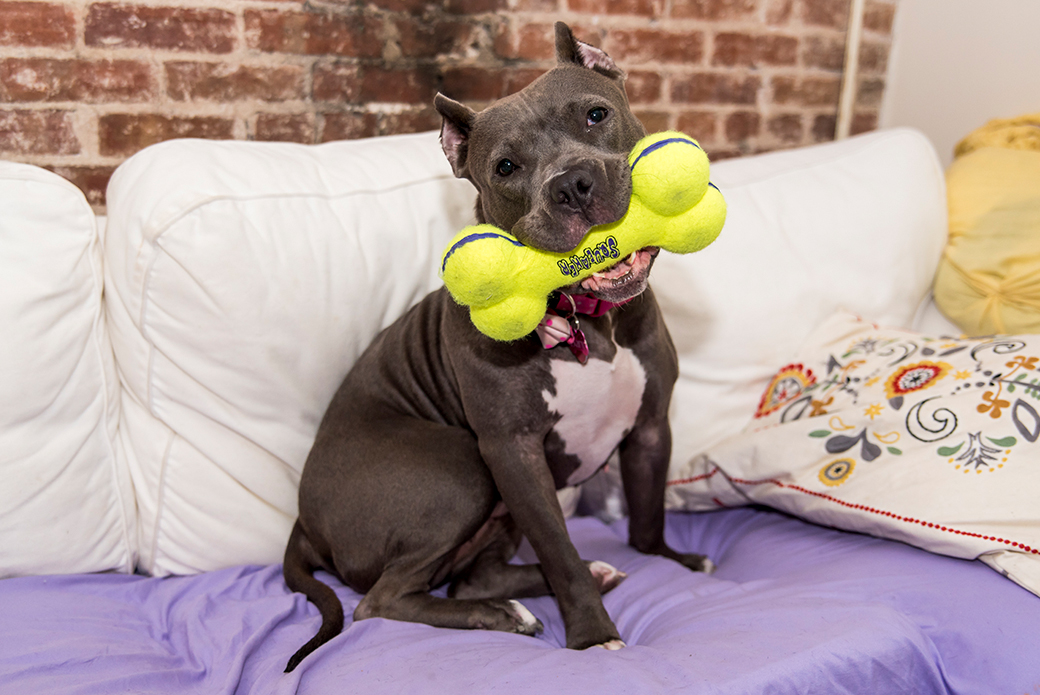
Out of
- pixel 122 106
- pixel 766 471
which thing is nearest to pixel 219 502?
pixel 122 106

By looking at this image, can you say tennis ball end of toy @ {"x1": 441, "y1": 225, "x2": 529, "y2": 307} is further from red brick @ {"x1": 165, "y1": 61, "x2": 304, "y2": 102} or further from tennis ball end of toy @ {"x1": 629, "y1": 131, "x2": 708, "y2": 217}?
red brick @ {"x1": 165, "y1": 61, "x2": 304, "y2": 102}

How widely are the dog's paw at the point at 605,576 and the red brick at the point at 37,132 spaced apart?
183 centimetres

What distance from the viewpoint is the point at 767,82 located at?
319 cm

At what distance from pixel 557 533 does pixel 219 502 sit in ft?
2.77

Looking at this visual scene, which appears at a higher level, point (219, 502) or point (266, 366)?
point (266, 366)

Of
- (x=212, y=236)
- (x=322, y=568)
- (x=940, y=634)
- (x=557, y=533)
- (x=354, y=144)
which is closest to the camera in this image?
(x=940, y=634)

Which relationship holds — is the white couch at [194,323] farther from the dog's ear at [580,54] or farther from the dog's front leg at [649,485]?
the dog's ear at [580,54]

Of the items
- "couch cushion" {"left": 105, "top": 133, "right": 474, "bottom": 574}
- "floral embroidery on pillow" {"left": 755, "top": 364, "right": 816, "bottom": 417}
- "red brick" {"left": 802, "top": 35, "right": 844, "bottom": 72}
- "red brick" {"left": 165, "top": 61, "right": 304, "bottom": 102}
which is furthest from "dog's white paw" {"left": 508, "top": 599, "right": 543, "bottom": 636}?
"red brick" {"left": 802, "top": 35, "right": 844, "bottom": 72}

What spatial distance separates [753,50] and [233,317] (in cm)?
231

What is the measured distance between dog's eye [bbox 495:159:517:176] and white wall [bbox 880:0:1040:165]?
2.18m

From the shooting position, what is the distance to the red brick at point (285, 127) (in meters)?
2.46

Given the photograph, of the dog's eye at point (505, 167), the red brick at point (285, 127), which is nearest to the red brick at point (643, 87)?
the red brick at point (285, 127)

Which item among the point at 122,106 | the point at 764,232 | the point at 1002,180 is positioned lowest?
the point at 764,232

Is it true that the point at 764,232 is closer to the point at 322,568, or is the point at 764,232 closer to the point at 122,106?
the point at 322,568
